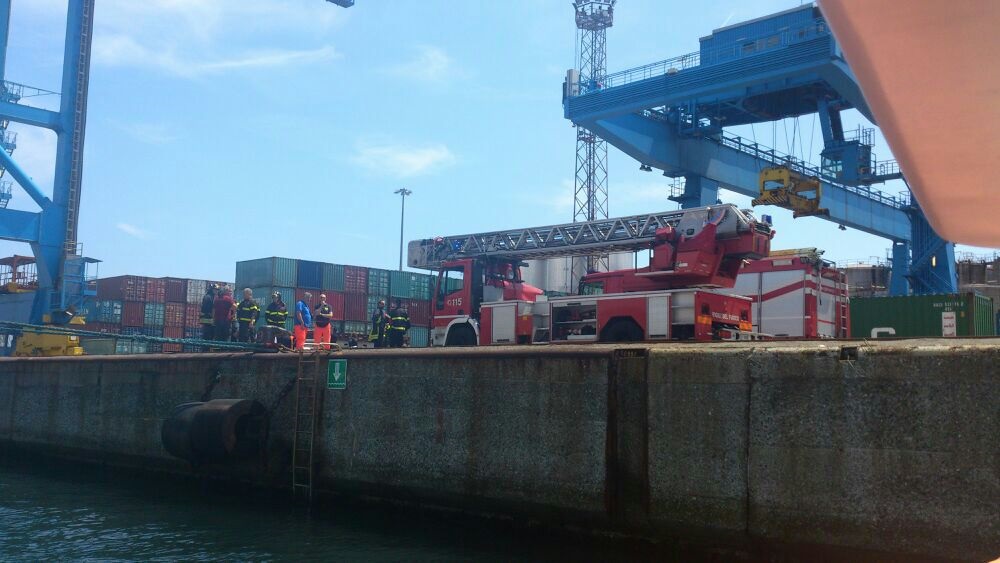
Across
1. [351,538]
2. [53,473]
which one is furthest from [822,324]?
[53,473]

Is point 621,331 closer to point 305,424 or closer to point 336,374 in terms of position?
point 336,374

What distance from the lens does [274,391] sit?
1550 centimetres

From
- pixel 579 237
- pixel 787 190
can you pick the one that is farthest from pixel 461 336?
pixel 787 190

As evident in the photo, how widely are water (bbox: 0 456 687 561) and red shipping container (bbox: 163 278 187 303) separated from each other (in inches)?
1030

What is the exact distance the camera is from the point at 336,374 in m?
14.5

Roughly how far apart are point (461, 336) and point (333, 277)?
17417 mm

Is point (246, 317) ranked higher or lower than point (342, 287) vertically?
lower

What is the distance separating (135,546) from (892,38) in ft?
38.4

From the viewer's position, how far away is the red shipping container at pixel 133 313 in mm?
39000

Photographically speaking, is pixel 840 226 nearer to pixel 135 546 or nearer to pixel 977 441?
pixel 977 441

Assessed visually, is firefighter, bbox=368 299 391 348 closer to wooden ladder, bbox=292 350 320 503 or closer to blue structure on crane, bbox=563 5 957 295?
wooden ladder, bbox=292 350 320 503

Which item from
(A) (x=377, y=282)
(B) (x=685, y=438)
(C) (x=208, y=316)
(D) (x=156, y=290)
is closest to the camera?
(B) (x=685, y=438)

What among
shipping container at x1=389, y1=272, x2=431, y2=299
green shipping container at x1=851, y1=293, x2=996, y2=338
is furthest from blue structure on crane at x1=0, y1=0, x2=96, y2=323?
green shipping container at x1=851, y1=293, x2=996, y2=338

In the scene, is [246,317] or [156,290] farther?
[156,290]
